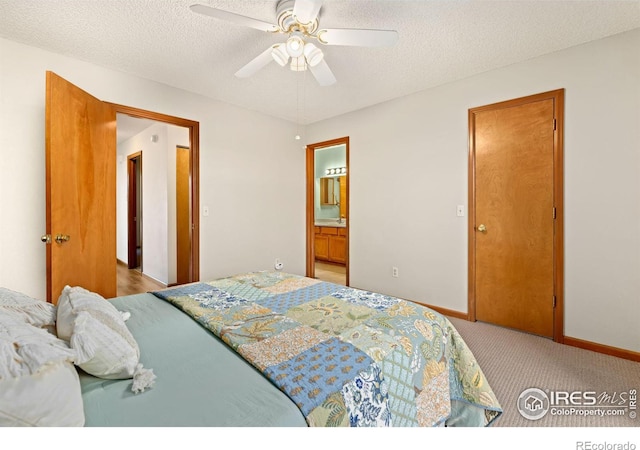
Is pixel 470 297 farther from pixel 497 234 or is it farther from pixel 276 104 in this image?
pixel 276 104

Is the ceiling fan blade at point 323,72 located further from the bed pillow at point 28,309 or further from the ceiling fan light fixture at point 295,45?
the bed pillow at point 28,309

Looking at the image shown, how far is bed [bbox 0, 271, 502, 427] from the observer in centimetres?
83

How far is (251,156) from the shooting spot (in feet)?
12.7

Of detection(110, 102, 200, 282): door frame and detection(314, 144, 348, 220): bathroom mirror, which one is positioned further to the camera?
detection(314, 144, 348, 220): bathroom mirror

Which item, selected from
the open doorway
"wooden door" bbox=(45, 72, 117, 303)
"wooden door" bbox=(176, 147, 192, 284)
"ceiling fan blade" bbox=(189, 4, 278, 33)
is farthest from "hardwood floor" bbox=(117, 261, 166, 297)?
"ceiling fan blade" bbox=(189, 4, 278, 33)

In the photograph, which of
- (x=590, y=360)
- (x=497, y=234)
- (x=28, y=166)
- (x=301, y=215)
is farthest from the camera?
(x=301, y=215)

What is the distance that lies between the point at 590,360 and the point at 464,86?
2570 millimetres

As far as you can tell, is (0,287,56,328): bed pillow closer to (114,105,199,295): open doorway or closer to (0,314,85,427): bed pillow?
(0,314,85,427): bed pillow

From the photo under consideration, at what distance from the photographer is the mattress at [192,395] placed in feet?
2.57

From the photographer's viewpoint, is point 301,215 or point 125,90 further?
point 301,215

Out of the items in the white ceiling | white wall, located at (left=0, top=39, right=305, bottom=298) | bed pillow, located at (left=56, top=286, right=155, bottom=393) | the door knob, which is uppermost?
the white ceiling

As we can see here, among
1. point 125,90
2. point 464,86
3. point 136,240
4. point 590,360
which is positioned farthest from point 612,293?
point 136,240

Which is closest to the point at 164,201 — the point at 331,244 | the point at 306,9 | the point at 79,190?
the point at 79,190

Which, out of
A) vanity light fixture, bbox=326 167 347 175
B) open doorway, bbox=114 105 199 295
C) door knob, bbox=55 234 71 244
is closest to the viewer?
door knob, bbox=55 234 71 244
